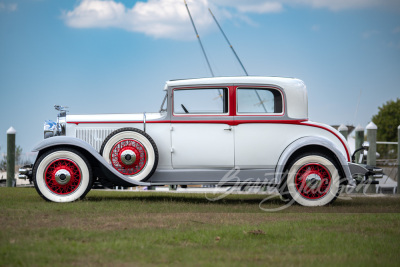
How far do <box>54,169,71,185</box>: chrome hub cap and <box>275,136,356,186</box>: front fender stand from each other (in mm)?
3429

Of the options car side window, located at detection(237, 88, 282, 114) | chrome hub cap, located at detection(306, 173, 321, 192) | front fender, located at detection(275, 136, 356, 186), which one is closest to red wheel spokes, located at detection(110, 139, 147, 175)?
car side window, located at detection(237, 88, 282, 114)

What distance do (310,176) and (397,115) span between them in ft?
132

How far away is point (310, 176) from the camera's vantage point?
782 centimetres

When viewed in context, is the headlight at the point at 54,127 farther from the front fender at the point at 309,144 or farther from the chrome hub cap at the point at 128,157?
the front fender at the point at 309,144

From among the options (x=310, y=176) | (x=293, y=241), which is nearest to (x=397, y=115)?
(x=310, y=176)

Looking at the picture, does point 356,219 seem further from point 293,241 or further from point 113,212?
point 113,212

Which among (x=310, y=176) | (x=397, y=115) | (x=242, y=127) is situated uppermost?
(x=397, y=115)

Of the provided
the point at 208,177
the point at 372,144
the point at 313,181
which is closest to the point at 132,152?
the point at 208,177

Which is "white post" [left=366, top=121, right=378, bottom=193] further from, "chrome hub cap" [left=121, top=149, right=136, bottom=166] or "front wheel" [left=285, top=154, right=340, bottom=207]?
"chrome hub cap" [left=121, top=149, right=136, bottom=166]

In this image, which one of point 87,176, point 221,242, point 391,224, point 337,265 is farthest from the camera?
point 87,176

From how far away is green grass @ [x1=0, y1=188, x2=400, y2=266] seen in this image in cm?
405

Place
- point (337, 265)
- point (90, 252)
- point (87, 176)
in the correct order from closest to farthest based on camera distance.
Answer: point (337, 265), point (90, 252), point (87, 176)

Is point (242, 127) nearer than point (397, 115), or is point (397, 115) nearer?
point (242, 127)

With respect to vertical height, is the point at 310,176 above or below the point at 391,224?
above
